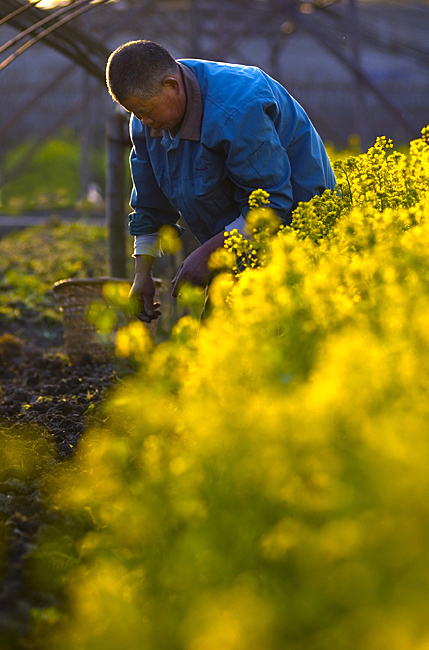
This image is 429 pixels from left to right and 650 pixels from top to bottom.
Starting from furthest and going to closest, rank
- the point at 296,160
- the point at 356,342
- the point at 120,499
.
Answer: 1. the point at 296,160
2. the point at 120,499
3. the point at 356,342

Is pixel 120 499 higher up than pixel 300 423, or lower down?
lower down

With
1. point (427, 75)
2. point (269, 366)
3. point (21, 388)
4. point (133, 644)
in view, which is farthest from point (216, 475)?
point (427, 75)

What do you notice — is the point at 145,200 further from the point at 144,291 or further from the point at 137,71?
the point at 137,71

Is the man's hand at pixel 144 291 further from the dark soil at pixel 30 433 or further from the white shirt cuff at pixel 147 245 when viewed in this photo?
the dark soil at pixel 30 433

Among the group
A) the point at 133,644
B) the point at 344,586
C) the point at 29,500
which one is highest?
the point at 344,586

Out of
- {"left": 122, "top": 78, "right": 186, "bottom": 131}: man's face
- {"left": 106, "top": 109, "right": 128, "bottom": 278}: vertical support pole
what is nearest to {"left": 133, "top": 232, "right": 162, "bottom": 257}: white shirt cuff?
{"left": 122, "top": 78, "right": 186, "bottom": 131}: man's face

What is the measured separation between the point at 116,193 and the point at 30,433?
2.88 m

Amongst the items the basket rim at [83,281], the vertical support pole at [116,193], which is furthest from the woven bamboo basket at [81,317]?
the vertical support pole at [116,193]

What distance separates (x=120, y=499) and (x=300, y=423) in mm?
→ 775

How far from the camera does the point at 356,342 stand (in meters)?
1.63

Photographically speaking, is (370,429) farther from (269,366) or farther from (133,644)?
(133,644)

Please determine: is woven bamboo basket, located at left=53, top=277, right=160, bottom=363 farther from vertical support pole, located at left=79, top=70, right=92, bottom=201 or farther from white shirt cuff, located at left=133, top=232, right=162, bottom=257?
vertical support pole, located at left=79, top=70, right=92, bottom=201

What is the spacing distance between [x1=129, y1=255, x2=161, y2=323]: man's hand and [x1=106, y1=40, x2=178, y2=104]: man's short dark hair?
0.92 metres

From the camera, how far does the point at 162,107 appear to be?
2.96 metres
